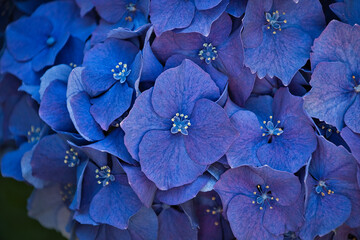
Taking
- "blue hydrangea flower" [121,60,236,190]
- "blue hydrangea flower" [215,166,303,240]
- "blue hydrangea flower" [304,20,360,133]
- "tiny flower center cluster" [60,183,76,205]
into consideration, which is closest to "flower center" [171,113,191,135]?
"blue hydrangea flower" [121,60,236,190]

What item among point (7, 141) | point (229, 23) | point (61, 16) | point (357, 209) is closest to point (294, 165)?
point (357, 209)

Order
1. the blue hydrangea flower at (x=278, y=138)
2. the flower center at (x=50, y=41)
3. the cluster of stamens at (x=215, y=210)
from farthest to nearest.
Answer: the flower center at (x=50, y=41)
the cluster of stamens at (x=215, y=210)
the blue hydrangea flower at (x=278, y=138)

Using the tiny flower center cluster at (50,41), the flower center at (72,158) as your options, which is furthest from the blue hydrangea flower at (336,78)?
the tiny flower center cluster at (50,41)

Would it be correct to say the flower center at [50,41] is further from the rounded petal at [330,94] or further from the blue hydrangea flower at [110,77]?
the rounded petal at [330,94]

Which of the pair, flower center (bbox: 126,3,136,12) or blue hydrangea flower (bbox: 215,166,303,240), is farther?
flower center (bbox: 126,3,136,12)

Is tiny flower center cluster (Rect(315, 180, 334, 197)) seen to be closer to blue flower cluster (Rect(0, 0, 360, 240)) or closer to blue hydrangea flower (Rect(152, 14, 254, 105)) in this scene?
blue flower cluster (Rect(0, 0, 360, 240))

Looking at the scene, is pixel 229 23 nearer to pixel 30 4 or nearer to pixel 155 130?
pixel 155 130
